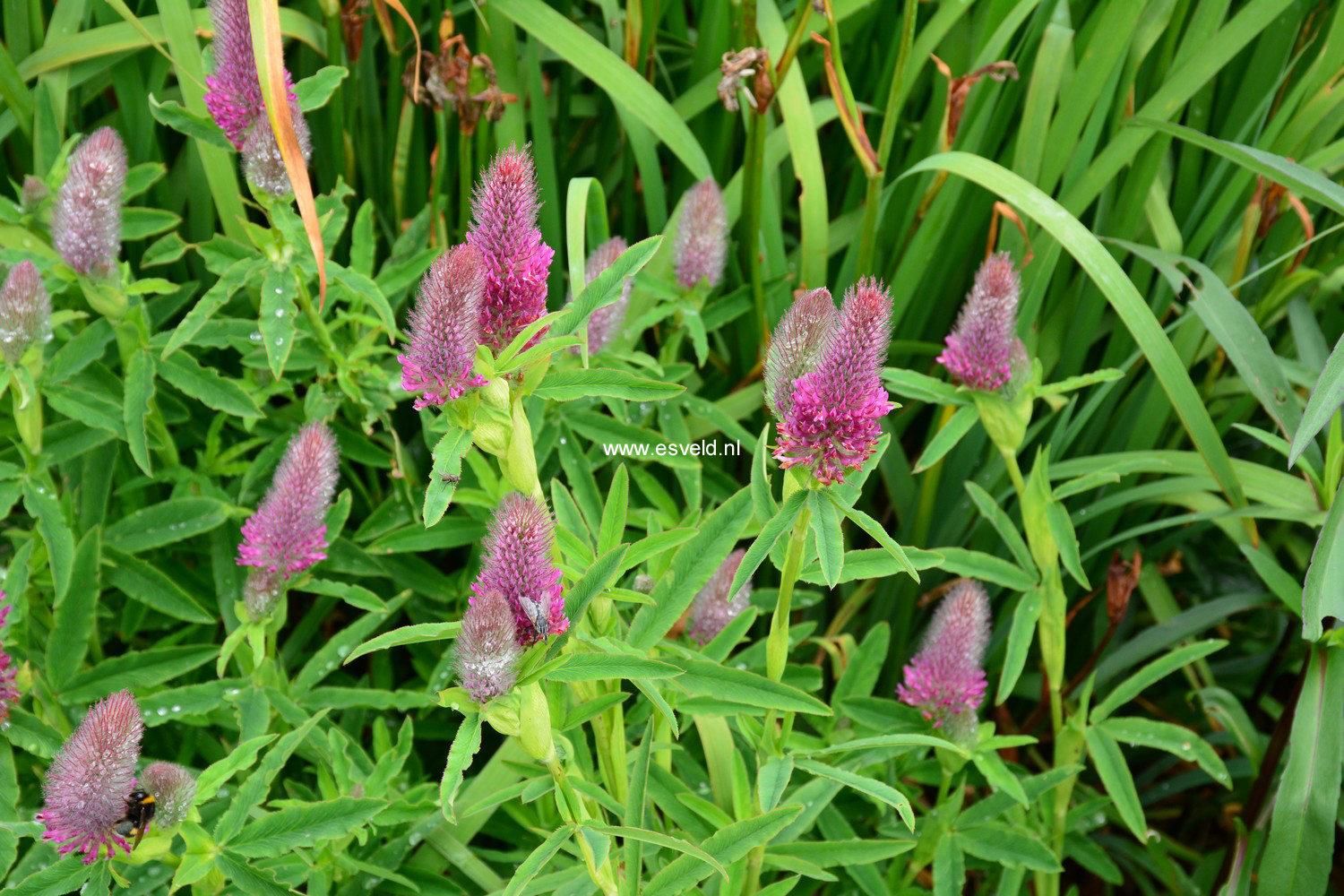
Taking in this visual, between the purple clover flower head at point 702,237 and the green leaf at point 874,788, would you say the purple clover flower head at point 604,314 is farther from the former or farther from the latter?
the green leaf at point 874,788

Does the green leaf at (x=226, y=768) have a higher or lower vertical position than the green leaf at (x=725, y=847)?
lower

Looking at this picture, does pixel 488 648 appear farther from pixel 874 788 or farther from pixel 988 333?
pixel 988 333

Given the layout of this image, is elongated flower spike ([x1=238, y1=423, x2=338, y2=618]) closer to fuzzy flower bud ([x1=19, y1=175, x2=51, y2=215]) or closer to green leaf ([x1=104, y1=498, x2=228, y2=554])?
green leaf ([x1=104, y1=498, x2=228, y2=554])

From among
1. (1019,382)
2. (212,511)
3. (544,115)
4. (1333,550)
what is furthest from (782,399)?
(544,115)

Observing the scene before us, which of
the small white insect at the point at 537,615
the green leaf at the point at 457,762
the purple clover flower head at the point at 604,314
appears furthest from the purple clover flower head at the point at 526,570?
the purple clover flower head at the point at 604,314

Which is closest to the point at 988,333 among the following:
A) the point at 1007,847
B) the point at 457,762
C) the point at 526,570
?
the point at 1007,847

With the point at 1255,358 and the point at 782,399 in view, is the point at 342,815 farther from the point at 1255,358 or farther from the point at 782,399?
the point at 1255,358

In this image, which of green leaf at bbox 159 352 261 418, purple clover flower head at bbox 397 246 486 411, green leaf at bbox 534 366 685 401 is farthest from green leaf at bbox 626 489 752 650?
green leaf at bbox 159 352 261 418
